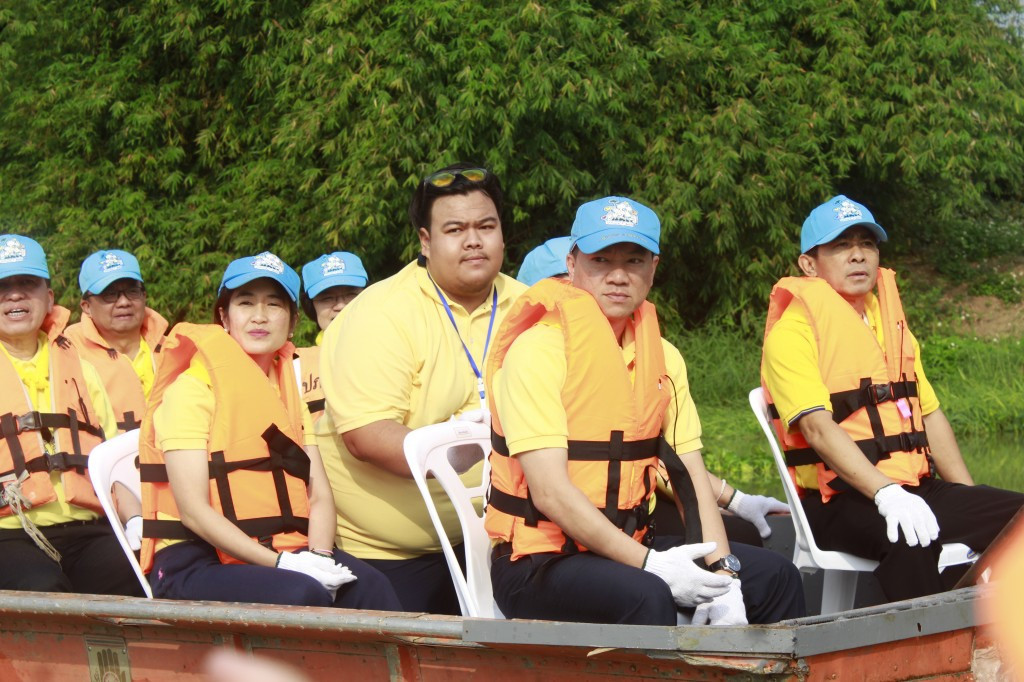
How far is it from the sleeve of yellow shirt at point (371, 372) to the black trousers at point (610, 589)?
658 mm

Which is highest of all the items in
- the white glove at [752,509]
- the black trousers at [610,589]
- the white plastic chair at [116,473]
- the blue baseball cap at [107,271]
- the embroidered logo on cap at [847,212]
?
the blue baseball cap at [107,271]

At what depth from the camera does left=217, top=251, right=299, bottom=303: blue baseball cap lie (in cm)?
377

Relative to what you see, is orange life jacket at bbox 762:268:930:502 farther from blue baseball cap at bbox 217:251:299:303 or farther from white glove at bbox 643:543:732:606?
blue baseball cap at bbox 217:251:299:303

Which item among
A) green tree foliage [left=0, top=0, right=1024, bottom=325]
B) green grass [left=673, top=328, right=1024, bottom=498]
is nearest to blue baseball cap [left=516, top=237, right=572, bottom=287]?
green grass [left=673, top=328, right=1024, bottom=498]

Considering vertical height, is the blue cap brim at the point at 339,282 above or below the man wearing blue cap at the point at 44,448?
above

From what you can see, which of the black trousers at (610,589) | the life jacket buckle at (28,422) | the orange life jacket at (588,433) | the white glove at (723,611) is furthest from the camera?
the life jacket buckle at (28,422)

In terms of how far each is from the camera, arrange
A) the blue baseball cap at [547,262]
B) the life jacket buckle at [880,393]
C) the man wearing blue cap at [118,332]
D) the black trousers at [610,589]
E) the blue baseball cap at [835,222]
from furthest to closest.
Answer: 1. the man wearing blue cap at [118,332]
2. the blue baseball cap at [547,262]
3. the blue baseball cap at [835,222]
4. the life jacket buckle at [880,393]
5. the black trousers at [610,589]

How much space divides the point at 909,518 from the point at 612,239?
125cm

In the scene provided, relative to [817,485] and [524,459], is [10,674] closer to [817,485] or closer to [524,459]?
[524,459]

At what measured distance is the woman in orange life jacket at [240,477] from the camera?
3.44m

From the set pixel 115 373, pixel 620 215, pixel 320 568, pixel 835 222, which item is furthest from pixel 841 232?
pixel 115 373

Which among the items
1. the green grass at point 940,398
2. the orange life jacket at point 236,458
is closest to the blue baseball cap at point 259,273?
the orange life jacket at point 236,458

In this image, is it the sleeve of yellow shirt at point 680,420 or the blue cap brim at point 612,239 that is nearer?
the blue cap brim at point 612,239

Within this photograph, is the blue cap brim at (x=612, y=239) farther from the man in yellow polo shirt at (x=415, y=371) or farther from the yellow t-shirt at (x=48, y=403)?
the yellow t-shirt at (x=48, y=403)
